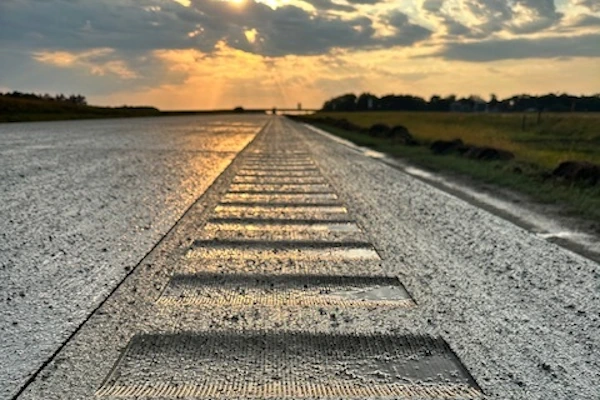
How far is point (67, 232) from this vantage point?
7031 millimetres

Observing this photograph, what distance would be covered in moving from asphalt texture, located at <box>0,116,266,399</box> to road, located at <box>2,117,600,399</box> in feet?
0.30

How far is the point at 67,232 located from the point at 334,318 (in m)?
3.94

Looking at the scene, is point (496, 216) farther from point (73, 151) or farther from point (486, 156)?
point (73, 151)

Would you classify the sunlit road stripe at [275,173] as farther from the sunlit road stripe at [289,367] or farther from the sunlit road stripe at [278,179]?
the sunlit road stripe at [289,367]

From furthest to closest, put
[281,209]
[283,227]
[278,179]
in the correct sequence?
[278,179], [281,209], [283,227]

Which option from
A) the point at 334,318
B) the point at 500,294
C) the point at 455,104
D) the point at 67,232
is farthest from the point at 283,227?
the point at 455,104

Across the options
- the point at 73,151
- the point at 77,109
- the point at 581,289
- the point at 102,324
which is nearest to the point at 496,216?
the point at 581,289

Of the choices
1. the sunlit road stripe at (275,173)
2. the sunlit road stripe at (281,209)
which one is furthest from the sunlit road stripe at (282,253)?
the sunlit road stripe at (275,173)

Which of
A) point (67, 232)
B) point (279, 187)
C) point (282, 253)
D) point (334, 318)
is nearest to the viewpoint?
point (334, 318)

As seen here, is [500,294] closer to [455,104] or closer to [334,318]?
[334,318]

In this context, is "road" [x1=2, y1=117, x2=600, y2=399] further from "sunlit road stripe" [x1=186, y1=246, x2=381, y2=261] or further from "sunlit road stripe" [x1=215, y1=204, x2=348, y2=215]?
"sunlit road stripe" [x1=215, y1=204, x2=348, y2=215]

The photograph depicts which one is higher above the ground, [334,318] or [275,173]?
[334,318]

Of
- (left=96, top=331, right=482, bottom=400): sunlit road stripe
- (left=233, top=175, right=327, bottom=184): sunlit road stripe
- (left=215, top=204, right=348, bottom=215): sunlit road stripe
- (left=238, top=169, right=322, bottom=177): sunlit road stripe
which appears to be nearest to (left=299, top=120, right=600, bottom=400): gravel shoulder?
(left=96, top=331, right=482, bottom=400): sunlit road stripe

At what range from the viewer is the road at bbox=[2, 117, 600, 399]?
3.31 m
